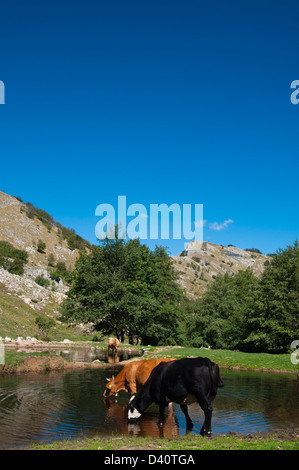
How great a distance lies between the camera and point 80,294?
4322 centimetres

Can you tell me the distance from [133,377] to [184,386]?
469cm

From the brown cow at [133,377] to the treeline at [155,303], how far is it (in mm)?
24754

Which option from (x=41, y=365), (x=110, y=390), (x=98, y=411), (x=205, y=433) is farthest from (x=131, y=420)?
(x=41, y=365)

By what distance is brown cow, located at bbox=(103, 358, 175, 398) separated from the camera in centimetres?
1495

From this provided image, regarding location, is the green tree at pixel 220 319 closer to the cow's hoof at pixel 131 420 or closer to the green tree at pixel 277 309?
the green tree at pixel 277 309

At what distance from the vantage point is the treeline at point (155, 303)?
42.5 meters

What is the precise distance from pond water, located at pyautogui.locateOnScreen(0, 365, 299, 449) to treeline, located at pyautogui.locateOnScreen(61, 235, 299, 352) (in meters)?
20.9

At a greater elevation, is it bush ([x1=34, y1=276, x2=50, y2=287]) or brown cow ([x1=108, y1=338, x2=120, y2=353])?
bush ([x1=34, y1=276, x2=50, y2=287])

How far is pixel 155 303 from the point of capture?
45.0 meters

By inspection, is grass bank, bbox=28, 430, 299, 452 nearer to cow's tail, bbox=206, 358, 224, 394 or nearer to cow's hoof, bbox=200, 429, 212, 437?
cow's hoof, bbox=200, 429, 212, 437

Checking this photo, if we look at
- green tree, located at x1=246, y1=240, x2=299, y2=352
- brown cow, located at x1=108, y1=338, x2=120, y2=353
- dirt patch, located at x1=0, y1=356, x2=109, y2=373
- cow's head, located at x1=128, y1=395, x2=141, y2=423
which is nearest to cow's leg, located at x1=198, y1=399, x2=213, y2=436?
cow's head, located at x1=128, y1=395, x2=141, y2=423

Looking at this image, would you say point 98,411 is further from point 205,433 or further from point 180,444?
point 180,444
